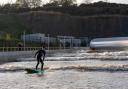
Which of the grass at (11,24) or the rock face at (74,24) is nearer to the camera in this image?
the grass at (11,24)

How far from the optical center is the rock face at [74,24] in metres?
181

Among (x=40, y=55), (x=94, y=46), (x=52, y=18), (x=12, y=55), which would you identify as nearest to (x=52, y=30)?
(x=52, y=18)

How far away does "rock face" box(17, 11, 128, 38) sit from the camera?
181 metres

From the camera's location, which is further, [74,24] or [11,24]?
[74,24]

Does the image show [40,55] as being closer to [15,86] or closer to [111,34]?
[15,86]

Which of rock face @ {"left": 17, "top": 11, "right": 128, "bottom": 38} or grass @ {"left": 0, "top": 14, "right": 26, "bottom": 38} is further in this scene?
rock face @ {"left": 17, "top": 11, "right": 128, "bottom": 38}

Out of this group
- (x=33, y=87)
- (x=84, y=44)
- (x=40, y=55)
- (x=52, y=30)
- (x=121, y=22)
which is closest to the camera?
(x=33, y=87)

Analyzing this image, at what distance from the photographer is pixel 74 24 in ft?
636

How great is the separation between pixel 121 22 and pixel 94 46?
82.0 meters

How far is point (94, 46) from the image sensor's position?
112 meters

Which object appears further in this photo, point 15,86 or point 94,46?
point 94,46

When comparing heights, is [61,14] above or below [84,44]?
above

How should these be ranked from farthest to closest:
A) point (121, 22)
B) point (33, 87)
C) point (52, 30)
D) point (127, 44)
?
point (121, 22) < point (52, 30) < point (127, 44) < point (33, 87)

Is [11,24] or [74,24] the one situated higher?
[74,24]
